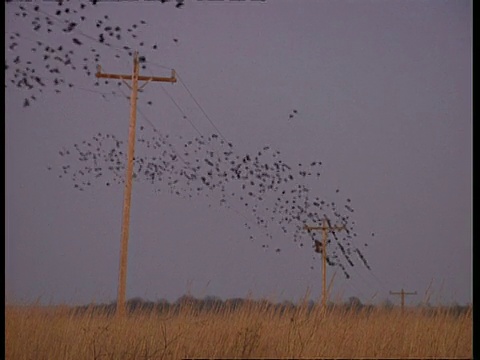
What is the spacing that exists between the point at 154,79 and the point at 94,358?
1.97 m

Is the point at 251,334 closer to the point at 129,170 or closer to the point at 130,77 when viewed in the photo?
the point at 129,170

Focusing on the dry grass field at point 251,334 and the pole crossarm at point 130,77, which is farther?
the pole crossarm at point 130,77

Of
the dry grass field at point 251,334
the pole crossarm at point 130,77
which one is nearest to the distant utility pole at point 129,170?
the pole crossarm at point 130,77

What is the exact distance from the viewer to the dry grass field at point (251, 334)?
394 centimetres

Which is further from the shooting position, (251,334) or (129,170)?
(129,170)

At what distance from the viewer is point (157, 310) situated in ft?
14.0

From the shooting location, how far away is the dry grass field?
3936 millimetres

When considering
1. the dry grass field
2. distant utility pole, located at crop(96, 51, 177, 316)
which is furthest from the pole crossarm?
the dry grass field

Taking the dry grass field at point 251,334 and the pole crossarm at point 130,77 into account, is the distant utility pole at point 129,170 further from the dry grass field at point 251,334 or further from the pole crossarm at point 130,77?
the dry grass field at point 251,334

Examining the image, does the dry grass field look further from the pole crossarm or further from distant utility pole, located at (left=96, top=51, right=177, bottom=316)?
the pole crossarm

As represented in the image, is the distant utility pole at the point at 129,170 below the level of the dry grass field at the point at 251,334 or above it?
above

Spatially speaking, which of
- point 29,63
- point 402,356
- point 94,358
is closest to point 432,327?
point 402,356

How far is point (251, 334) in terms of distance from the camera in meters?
3.93

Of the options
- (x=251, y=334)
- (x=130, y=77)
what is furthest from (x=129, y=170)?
(x=251, y=334)
